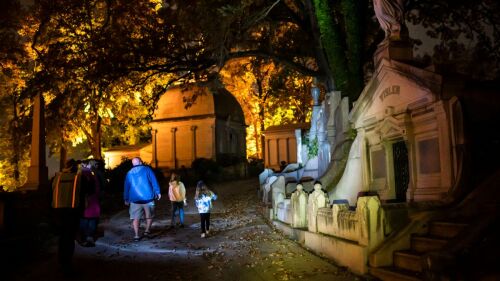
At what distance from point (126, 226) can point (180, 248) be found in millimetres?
5101

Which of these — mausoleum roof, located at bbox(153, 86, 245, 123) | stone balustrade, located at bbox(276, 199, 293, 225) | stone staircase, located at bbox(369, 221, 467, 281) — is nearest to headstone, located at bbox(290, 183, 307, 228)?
stone balustrade, located at bbox(276, 199, 293, 225)

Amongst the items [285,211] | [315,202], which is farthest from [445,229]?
[285,211]

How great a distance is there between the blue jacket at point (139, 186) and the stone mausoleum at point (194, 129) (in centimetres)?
2503

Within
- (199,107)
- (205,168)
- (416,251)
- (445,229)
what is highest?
(199,107)

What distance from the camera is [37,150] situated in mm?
16812

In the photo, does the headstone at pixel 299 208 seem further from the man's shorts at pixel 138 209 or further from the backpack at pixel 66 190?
the backpack at pixel 66 190

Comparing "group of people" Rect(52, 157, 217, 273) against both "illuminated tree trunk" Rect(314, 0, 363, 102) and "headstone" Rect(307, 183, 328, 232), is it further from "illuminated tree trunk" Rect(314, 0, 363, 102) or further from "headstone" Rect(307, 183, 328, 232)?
"illuminated tree trunk" Rect(314, 0, 363, 102)

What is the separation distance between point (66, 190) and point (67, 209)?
329 mm

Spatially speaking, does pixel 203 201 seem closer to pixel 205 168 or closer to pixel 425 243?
pixel 425 243

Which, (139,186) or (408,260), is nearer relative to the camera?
(408,260)

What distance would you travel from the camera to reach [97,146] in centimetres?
3491

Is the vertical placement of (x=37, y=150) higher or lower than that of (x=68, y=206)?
higher

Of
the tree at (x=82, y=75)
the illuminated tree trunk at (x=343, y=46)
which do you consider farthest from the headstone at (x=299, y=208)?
the tree at (x=82, y=75)

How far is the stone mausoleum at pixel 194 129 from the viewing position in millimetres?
38031
